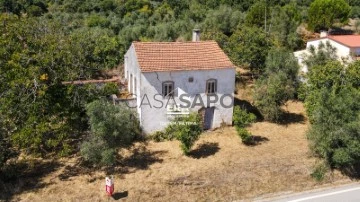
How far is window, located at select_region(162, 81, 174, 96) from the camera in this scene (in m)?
26.9

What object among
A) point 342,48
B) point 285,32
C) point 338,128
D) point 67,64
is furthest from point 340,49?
point 67,64

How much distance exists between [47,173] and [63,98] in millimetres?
4621

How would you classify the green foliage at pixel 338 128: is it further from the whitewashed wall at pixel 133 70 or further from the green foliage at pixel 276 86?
the whitewashed wall at pixel 133 70

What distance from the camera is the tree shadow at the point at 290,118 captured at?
3122 centimetres

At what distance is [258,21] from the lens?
175ft

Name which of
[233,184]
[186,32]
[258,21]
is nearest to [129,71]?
[233,184]

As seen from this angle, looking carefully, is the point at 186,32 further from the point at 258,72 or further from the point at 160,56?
the point at 160,56

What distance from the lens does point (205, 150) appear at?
2598cm

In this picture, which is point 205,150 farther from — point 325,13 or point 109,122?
point 325,13

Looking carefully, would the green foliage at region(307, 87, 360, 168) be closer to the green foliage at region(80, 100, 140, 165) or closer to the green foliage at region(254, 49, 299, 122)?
the green foliage at region(254, 49, 299, 122)

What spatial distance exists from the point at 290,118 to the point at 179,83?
35.5 ft

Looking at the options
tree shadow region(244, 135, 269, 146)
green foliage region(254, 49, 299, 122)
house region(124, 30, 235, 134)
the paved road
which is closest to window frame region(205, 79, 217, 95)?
house region(124, 30, 235, 134)

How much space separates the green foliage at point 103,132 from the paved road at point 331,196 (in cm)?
962

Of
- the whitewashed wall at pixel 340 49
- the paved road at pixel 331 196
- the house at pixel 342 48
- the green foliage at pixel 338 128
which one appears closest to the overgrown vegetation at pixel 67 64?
the house at pixel 342 48
